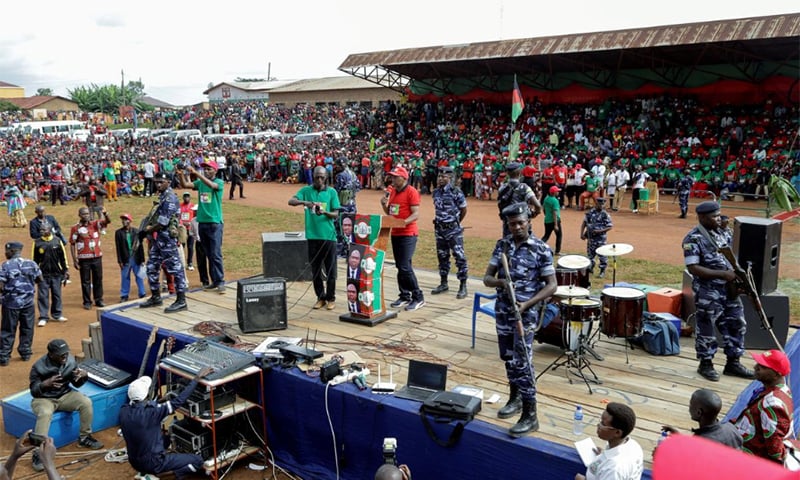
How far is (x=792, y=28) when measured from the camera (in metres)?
22.7

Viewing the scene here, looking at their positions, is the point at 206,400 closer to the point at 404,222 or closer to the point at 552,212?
the point at 404,222

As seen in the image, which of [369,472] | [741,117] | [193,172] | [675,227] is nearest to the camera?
[369,472]

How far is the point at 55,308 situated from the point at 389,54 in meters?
25.7

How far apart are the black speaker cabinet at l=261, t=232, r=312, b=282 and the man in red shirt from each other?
10.7 ft

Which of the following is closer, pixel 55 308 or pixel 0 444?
pixel 0 444

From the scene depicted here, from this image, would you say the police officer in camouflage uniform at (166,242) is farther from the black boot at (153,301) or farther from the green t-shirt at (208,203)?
the green t-shirt at (208,203)

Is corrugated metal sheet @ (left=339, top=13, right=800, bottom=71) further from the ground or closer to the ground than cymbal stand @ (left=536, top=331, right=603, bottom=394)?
further from the ground

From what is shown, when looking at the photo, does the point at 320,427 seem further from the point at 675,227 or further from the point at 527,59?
the point at 527,59

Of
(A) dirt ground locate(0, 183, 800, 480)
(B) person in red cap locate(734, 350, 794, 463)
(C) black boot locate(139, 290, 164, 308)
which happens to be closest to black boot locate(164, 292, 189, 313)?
(C) black boot locate(139, 290, 164, 308)

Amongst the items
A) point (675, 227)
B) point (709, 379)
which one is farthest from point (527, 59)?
point (709, 379)

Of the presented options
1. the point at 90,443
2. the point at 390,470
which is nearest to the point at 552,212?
the point at 90,443

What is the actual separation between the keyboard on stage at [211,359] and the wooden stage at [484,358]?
937 millimetres

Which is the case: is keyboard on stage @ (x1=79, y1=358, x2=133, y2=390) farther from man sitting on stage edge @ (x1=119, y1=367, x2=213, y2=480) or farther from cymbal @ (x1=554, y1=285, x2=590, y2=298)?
cymbal @ (x1=554, y1=285, x2=590, y2=298)

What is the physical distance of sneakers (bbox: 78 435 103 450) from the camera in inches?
304
